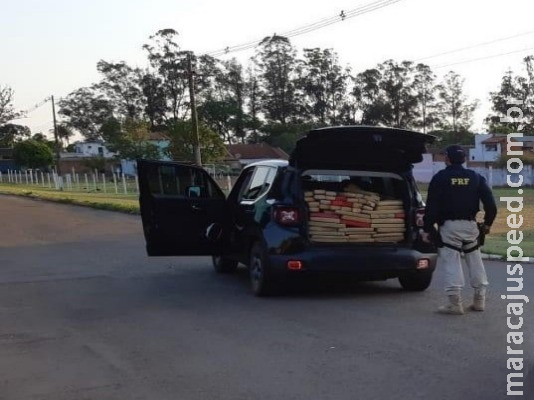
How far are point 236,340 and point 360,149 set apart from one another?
295 cm

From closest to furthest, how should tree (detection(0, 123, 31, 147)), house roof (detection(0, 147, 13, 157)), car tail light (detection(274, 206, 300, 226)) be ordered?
car tail light (detection(274, 206, 300, 226))
tree (detection(0, 123, 31, 147))
house roof (detection(0, 147, 13, 157))

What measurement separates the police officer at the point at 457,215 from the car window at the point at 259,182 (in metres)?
2.18

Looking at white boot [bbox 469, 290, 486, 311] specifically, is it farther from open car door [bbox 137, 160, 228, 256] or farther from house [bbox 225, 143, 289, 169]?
house [bbox 225, 143, 289, 169]

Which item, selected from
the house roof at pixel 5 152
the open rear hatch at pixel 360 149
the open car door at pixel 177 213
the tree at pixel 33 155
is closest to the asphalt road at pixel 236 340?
the open car door at pixel 177 213

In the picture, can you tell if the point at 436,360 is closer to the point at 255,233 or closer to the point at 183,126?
the point at 255,233

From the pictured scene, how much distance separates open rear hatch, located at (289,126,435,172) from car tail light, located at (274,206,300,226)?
1.80ft

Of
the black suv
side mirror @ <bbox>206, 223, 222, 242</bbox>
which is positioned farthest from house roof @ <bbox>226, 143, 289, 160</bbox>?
the black suv

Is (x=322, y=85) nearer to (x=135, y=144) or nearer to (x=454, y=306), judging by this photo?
(x=135, y=144)

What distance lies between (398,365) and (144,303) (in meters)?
3.71

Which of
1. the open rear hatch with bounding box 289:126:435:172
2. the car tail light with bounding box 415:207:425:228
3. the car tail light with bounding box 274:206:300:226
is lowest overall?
the car tail light with bounding box 415:207:425:228

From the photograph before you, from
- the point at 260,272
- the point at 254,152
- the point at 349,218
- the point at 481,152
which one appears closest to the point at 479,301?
the point at 349,218

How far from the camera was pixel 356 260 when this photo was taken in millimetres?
7629

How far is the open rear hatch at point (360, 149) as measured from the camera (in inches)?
306

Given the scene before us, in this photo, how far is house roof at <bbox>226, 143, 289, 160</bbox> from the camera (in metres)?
86.4
